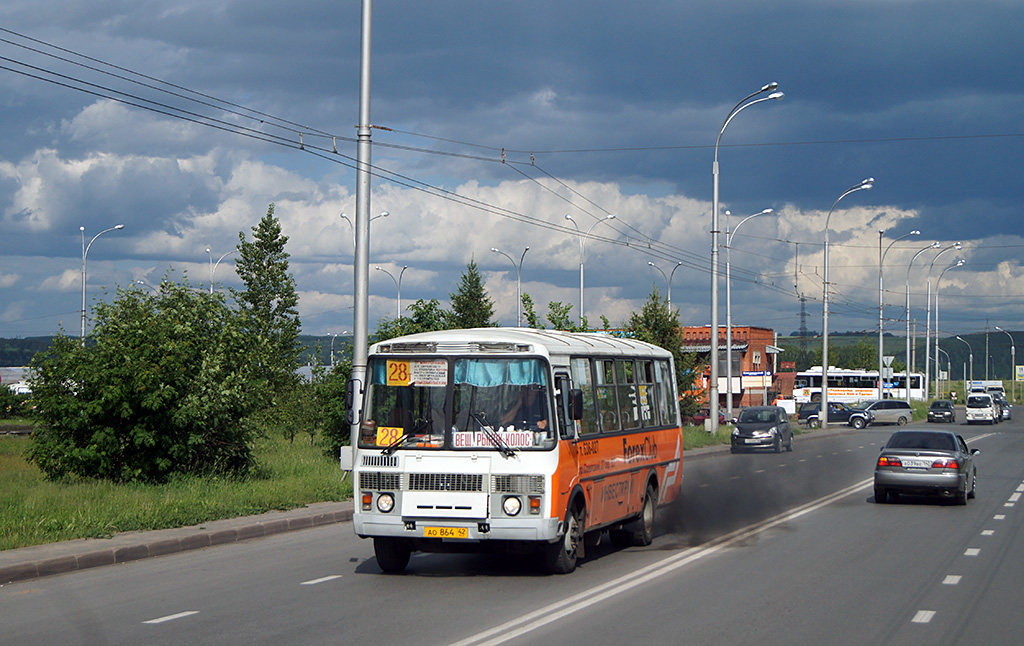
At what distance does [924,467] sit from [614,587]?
10.3 m

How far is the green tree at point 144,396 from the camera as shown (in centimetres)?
1778

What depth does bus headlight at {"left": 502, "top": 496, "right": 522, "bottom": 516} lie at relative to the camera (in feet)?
34.7

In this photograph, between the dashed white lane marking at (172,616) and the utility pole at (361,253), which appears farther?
the utility pole at (361,253)

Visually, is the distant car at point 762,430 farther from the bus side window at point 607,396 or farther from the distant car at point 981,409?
the distant car at point 981,409

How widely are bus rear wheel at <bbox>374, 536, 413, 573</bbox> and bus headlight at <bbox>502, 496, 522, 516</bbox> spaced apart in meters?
1.50

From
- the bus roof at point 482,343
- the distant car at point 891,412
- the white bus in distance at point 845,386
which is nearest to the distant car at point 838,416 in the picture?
the distant car at point 891,412

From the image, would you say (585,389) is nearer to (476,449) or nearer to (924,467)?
(476,449)

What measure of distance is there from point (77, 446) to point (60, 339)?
208 cm

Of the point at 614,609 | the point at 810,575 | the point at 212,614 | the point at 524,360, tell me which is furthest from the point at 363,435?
the point at 810,575

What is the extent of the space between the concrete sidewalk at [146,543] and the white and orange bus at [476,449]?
3490mm

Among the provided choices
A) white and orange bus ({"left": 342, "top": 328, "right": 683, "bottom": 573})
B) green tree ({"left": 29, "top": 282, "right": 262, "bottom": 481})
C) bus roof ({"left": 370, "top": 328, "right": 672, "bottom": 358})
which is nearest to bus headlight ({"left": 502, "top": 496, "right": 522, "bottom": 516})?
white and orange bus ({"left": 342, "top": 328, "right": 683, "bottom": 573})

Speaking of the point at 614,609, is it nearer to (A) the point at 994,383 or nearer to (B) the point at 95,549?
(B) the point at 95,549

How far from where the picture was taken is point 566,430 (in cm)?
1105

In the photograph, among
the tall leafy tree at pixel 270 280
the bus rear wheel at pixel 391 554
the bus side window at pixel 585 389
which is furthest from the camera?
the tall leafy tree at pixel 270 280
